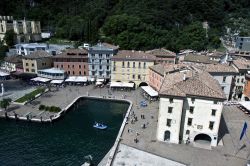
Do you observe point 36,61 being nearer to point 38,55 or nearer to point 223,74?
point 38,55

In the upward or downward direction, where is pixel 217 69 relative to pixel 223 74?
upward

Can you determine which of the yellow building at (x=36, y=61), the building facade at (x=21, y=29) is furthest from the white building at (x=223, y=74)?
the building facade at (x=21, y=29)

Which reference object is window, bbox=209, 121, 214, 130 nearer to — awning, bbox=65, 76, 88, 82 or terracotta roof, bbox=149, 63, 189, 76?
terracotta roof, bbox=149, 63, 189, 76

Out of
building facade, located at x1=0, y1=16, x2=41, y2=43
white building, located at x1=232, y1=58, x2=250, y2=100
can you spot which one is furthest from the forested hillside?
white building, located at x1=232, y1=58, x2=250, y2=100

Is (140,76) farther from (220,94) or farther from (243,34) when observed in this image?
(243,34)

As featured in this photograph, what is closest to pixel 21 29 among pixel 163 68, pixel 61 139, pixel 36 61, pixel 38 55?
pixel 38 55

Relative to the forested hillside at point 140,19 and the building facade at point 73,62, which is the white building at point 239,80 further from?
the building facade at point 73,62
